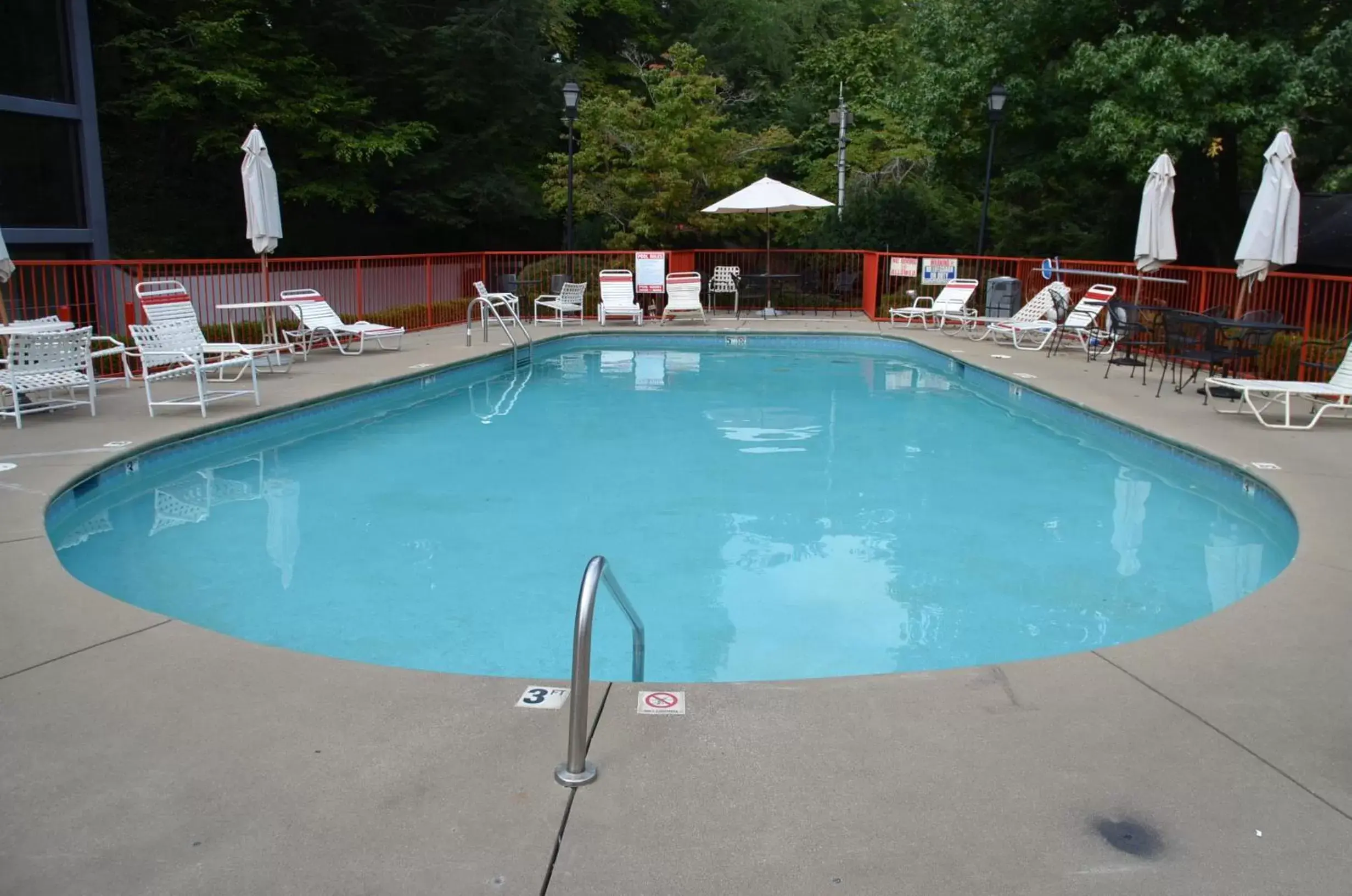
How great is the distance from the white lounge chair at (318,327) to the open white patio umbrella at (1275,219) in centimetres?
900

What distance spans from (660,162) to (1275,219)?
12225 millimetres

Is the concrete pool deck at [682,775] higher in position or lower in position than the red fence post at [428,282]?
lower

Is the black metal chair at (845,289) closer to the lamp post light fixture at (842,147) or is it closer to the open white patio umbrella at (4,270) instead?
the lamp post light fixture at (842,147)

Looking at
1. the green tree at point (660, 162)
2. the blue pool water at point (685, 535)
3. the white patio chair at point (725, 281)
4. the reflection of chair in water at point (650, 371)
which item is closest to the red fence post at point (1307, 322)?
the blue pool water at point (685, 535)

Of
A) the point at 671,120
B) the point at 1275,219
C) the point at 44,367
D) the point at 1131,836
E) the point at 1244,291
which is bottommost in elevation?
the point at 1131,836

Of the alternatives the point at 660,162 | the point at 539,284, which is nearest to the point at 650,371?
the point at 539,284

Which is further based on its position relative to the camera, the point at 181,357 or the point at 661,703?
the point at 181,357

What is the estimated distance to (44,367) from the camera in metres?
7.66

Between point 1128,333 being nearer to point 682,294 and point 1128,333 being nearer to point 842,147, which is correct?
point 682,294

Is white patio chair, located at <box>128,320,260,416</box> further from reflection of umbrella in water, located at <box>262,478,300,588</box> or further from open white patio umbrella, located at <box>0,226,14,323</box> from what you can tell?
reflection of umbrella in water, located at <box>262,478,300,588</box>

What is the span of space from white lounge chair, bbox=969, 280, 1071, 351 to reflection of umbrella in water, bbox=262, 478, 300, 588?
9.13 m

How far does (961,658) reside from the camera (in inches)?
182

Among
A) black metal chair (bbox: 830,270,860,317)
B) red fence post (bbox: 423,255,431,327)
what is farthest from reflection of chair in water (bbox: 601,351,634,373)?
black metal chair (bbox: 830,270,860,317)

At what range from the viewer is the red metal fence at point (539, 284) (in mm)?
10266
